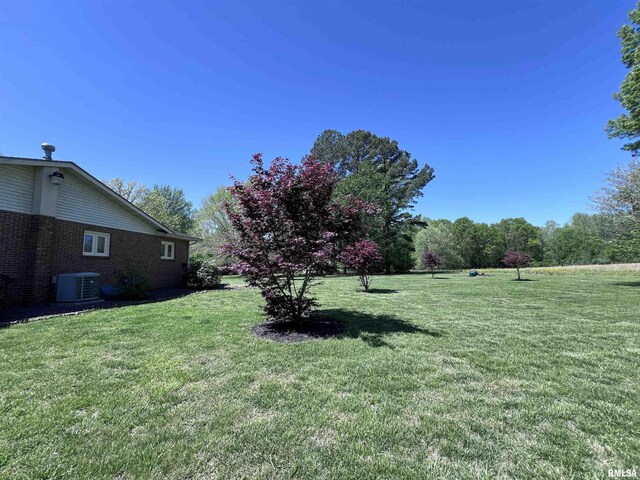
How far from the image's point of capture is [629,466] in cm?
202

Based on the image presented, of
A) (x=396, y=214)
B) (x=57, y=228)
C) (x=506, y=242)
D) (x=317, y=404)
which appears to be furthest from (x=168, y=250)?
(x=506, y=242)

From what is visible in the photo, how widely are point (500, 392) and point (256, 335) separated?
3768mm

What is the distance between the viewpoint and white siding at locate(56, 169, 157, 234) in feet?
29.9

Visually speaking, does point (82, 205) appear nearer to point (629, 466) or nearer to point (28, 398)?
point (28, 398)

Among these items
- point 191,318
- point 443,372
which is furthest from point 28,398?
point 443,372

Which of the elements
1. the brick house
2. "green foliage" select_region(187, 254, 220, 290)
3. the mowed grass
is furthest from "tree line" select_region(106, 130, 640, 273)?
the mowed grass

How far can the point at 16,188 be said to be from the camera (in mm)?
7871

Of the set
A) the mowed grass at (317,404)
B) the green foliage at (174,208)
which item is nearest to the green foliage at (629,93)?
the mowed grass at (317,404)

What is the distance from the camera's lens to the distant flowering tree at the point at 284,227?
5508 millimetres

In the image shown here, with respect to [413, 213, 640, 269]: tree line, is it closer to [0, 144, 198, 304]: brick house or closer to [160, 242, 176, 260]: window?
[160, 242, 176, 260]: window

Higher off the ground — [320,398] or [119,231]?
[119,231]

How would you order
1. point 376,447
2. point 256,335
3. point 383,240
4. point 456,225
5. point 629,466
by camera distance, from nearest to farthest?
point 629,466, point 376,447, point 256,335, point 383,240, point 456,225

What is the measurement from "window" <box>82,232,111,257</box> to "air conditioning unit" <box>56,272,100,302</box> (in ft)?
4.22

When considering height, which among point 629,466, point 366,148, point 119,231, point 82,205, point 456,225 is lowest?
point 629,466
